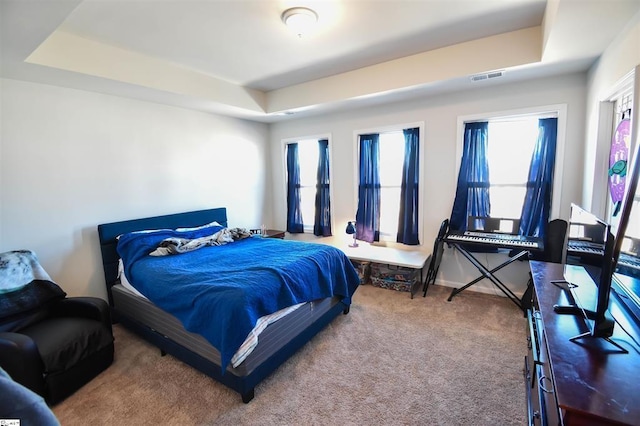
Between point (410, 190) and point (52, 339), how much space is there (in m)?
3.89

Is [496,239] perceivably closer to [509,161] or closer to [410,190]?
[509,161]

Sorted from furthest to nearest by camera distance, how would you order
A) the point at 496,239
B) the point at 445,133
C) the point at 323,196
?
the point at 323,196
the point at 445,133
the point at 496,239

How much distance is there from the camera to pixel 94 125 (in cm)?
307

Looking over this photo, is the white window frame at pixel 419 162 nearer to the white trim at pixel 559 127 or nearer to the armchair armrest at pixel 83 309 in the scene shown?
the white trim at pixel 559 127

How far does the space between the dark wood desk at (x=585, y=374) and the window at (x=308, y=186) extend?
138 inches

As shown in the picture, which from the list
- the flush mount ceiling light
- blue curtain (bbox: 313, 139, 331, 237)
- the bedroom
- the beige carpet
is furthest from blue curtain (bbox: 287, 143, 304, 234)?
the flush mount ceiling light

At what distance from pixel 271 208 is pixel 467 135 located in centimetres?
347

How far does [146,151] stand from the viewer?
3521mm

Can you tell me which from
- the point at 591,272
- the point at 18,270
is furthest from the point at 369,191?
the point at 18,270

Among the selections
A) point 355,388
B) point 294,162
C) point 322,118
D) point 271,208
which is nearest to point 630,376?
point 355,388

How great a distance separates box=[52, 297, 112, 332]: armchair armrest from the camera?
236 centimetres

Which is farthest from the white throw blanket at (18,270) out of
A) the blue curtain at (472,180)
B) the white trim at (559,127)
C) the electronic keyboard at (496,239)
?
the white trim at (559,127)

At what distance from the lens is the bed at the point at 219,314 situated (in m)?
2.02

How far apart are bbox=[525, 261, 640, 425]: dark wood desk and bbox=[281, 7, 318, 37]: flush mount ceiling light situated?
2.47 m
